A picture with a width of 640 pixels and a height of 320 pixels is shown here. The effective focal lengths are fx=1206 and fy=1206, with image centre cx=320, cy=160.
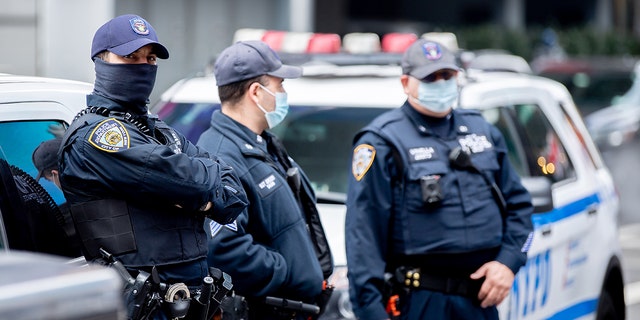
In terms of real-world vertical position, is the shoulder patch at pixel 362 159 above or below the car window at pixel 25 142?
below

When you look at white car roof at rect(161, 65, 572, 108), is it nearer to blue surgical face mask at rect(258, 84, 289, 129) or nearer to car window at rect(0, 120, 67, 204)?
blue surgical face mask at rect(258, 84, 289, 129)

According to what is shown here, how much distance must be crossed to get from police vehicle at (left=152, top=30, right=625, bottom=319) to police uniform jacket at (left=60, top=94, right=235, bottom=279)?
179 cm

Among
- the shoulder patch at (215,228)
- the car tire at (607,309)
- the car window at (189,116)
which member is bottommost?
the car tire at (607,309)

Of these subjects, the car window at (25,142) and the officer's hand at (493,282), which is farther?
the officer's hand at (493,282)

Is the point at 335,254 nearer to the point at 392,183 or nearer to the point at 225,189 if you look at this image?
the point at 392,183

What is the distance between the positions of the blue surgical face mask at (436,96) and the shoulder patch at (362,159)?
1.00ft

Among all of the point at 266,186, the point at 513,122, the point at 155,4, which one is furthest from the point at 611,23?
the point at 266,186

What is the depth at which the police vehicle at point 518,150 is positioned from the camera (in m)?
5.48

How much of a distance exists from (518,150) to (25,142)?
10.8ft

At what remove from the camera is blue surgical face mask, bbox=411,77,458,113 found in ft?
15.1

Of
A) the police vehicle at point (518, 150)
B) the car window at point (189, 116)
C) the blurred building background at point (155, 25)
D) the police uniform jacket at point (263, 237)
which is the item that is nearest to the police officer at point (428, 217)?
the police uniform jacket at point (263, 237)

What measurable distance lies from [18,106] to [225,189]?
65 centimetres

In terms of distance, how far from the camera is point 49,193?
3227 mm

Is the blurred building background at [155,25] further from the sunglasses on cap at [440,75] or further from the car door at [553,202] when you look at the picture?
the sunglasses on cap at [440,75]
